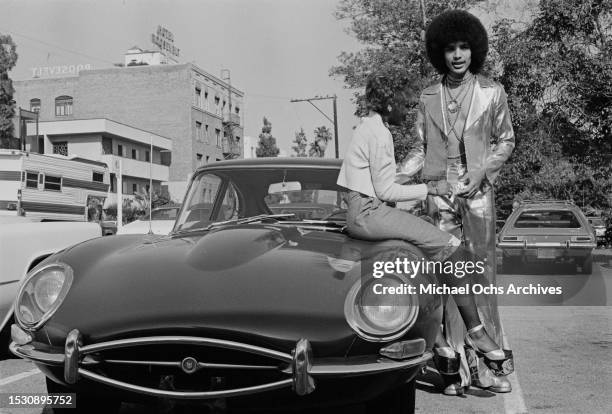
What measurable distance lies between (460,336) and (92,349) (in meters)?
2.10

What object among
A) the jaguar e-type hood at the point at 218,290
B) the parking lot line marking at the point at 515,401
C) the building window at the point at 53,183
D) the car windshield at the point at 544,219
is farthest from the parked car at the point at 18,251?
the building window at the point at 53,183

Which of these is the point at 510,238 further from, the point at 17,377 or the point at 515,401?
the point at 17,377

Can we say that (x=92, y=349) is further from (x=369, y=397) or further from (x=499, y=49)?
(x=499, y=49)

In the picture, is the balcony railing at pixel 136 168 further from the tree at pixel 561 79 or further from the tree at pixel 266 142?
the tree at pixel 561 79

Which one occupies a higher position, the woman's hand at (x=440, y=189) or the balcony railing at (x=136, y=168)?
the balcony railing at (x=136, y=168)

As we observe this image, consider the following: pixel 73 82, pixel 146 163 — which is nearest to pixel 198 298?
pixel 146 163

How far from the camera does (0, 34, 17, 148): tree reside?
3394cm

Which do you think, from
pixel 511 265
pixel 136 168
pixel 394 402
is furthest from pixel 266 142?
pixel 394 402

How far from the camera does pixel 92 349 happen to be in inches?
105

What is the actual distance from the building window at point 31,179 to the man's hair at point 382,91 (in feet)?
59.7

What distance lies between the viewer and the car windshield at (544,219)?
43.9 ft

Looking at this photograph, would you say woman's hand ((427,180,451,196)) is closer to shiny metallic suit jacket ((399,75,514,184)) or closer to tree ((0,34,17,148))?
shiny metallic suit jacket ((399,75,514,184))

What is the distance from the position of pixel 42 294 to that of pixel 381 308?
4.66 ft

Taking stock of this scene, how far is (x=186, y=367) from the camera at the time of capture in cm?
262
